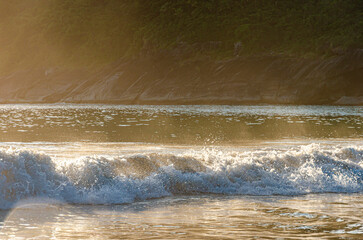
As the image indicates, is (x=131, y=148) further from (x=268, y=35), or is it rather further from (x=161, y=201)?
Answer: (x=268, y=35)

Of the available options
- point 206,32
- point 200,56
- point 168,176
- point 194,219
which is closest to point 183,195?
point 168,176

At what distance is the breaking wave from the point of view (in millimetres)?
17078

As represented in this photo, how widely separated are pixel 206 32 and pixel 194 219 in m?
153

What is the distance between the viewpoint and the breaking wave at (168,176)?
17.1m

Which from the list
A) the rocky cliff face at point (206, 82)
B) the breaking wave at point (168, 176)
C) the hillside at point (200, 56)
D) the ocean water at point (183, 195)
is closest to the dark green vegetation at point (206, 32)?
the hillside at point (200, 56)

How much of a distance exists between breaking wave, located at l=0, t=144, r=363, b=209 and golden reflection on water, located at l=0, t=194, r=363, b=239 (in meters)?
0.83

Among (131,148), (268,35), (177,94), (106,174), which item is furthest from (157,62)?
(106,174)

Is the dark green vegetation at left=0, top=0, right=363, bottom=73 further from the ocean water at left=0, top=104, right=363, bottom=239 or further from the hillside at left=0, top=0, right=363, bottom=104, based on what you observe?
the ocean water at left=0, top=104, right=363, bottom=239

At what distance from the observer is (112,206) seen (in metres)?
16.4

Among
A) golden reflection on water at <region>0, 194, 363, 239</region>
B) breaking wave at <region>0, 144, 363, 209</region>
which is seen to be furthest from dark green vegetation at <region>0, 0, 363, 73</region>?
golden reflection on water at <region>0, 194, 363, 239</region>

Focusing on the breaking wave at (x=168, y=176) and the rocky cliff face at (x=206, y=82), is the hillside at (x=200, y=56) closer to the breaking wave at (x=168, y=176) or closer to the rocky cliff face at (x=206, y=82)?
the rocky cliff face at (x=206, y=82)

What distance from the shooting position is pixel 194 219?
14742mm

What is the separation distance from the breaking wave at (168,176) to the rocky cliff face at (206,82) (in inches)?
4200

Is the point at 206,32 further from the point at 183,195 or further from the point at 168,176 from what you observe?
the point at 183,195
